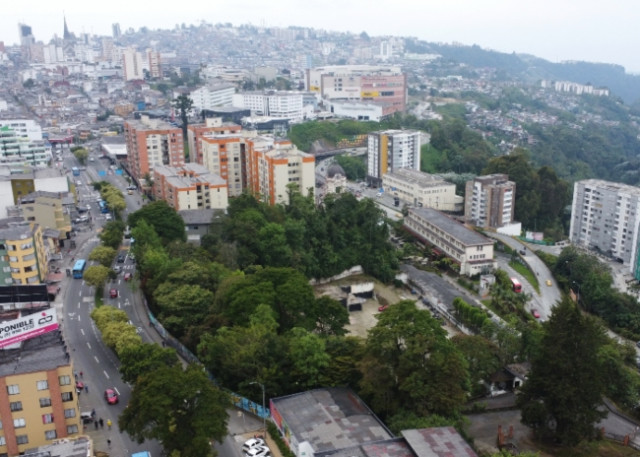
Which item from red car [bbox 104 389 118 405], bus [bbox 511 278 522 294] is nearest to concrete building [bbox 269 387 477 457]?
red car [bbox 104 389 118 405]

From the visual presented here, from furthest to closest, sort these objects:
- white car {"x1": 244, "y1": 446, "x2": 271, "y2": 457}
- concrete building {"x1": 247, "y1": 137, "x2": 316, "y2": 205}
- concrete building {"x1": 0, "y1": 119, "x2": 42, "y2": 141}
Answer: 1. concrete building {"x1": 0, "y1": 119, "x2": 42, "y2": 141}
2. concrete building {"x1": 247, "y1": 137, "x2": 316, "y2": 205}
3. white car {"x1": 244, "y1": 446, "x2": 271, "y2": 457}

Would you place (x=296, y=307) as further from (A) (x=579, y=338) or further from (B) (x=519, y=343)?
(A) (x=579, y=338)

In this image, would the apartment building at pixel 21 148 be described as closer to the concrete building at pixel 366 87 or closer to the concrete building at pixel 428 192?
the concrete building at pixel 428 192

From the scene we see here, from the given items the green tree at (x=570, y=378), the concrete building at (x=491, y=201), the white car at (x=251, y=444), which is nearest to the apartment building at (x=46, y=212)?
the white car at (x=251, y=444)

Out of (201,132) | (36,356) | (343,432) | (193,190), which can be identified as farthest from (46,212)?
(343,432)

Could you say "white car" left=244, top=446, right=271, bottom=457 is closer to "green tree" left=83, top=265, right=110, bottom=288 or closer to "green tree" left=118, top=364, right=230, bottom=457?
"green tree" left=118, top=364, right=230, bottom=457

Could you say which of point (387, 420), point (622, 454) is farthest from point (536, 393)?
point (387, 420)
